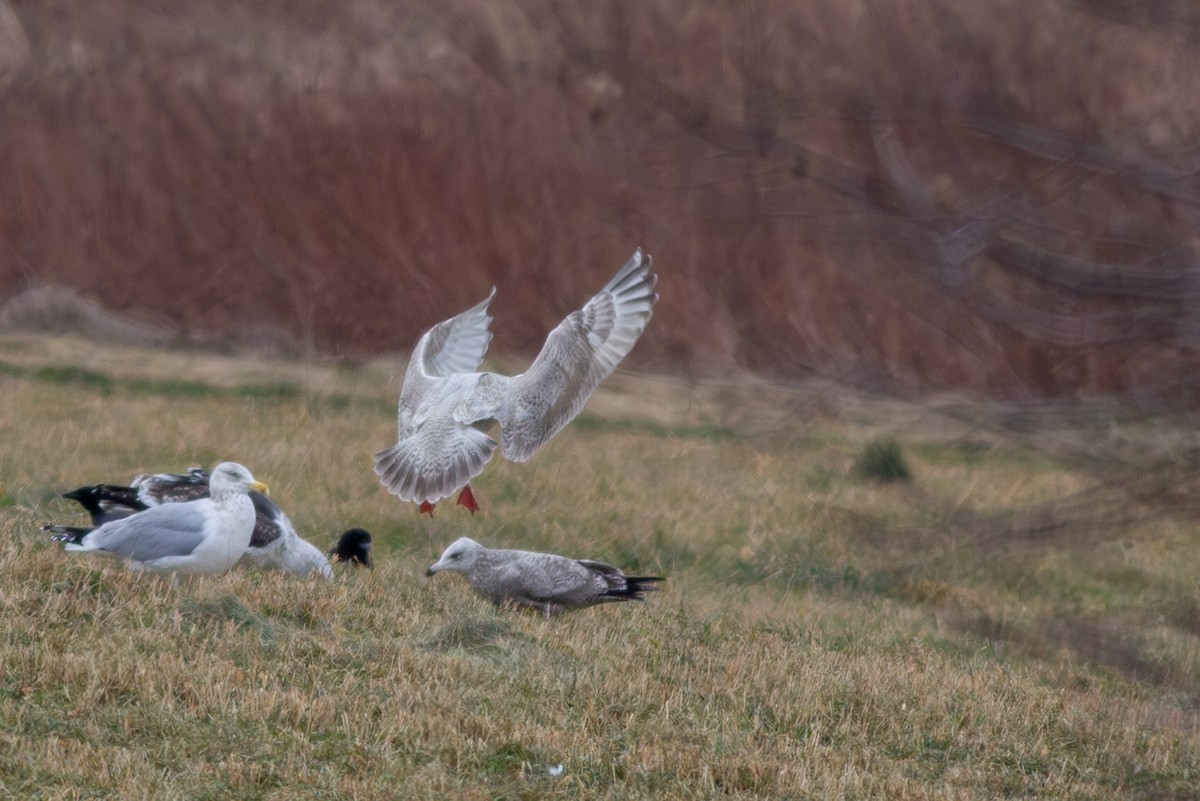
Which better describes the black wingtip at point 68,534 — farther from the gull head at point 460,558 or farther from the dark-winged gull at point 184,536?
the gull head at point 460,558

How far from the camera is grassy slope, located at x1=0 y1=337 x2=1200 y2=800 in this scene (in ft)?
11.6

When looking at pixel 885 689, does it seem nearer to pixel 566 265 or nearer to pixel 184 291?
pixel 566 265

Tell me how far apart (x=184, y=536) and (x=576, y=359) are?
3389 mm

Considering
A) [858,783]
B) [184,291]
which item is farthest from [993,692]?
[184,291]


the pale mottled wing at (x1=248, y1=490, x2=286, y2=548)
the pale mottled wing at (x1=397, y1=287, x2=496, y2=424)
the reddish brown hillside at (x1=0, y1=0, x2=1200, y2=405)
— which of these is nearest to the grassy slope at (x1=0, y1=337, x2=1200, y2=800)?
the reddish brown hillside at (x1=0, y1=0, x2=1200, y2=405)

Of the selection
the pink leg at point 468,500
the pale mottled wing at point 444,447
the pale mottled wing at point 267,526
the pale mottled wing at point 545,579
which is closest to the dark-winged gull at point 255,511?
the pale mottled wing at point 267,526

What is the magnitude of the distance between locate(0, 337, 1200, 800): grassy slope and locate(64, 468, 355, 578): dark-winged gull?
505mm

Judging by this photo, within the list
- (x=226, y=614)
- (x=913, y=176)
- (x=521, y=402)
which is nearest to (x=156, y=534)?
(x=226, y=614)

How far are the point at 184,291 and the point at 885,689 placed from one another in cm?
2106

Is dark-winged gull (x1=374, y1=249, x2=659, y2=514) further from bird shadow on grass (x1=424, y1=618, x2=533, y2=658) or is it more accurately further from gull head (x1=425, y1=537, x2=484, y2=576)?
bird shadow on grass (x1=424, y1=618, x2=533, y2=658)

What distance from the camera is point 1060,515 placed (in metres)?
3.45

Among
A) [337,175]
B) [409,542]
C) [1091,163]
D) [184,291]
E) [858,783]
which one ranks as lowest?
[858,783]

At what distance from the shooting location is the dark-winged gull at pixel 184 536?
7301mm

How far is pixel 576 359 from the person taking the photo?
33.1ft
